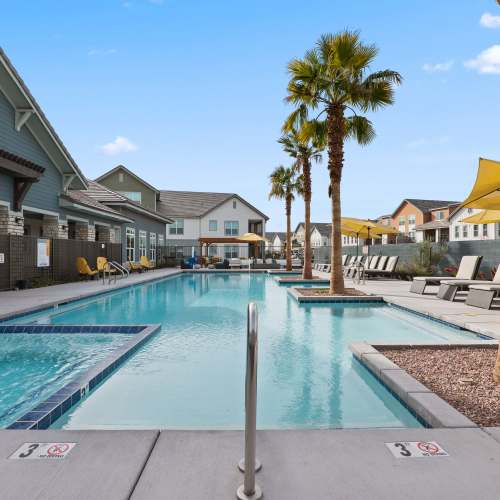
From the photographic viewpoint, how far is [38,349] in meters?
6.52

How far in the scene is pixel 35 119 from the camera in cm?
1506

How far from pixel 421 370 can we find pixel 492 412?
129 cm

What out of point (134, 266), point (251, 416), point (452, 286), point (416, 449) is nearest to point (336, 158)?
point (452, 286)

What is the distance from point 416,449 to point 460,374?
2.11 meters

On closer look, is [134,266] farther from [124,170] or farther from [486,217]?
[486,217]

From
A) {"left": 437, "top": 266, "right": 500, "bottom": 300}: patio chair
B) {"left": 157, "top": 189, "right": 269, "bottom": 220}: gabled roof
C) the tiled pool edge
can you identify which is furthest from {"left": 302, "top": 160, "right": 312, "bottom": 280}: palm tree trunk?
{"left": 157, "top": 189, "right": 269, "bottom": 220}: gabled roof

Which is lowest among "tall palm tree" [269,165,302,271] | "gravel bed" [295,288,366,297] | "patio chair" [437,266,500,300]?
"gravel bed" [295,288,366,297]

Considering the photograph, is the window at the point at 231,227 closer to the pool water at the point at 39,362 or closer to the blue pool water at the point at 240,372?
the blue pool water at the point at 240,372

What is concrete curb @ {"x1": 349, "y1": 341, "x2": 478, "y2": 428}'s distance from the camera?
10.5 ft

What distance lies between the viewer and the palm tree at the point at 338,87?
1152 cm

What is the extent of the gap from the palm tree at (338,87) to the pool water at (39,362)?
26.3 ft

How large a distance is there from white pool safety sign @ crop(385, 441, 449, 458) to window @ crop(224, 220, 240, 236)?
4134 cm

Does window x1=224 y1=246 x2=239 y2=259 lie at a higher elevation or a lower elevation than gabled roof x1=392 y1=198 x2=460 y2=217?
lower

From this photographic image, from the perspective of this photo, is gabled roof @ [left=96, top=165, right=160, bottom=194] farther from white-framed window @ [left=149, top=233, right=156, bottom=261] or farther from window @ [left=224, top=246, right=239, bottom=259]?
window @ [left=224, top=246, right=239, bottom=259]
